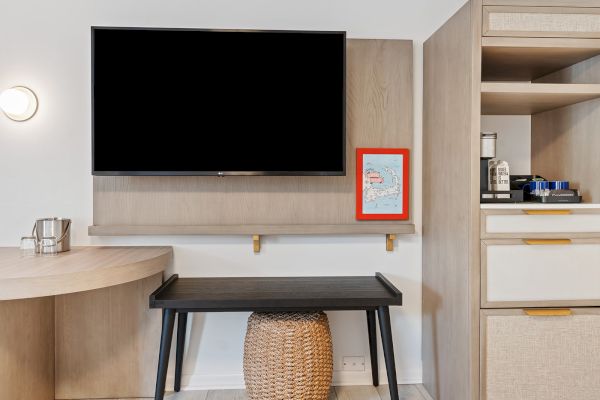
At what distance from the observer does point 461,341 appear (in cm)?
187

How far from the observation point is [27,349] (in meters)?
1.98

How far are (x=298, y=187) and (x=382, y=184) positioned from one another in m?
0.44

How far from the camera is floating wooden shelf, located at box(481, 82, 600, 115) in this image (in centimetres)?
181

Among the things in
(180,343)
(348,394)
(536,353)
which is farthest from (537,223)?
(180,343)

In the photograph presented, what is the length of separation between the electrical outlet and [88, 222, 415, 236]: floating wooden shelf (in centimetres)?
68

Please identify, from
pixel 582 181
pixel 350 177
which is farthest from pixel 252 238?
pixel 582 181

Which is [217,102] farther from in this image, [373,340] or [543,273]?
[543,273]

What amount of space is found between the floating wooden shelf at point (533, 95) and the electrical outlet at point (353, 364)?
144 cm

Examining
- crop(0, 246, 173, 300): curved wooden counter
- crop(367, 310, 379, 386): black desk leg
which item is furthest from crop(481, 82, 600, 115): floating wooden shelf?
crop(0, 246, 173, 300): curved wooden counter

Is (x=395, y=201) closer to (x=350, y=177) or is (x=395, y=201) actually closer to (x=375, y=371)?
(x=350, y=177)

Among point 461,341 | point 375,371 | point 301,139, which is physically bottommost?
point 375,371

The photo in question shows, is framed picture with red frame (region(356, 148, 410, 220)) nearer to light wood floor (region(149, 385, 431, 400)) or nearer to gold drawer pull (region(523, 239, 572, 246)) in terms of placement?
gold drawer pull (region(523, 239, 572, 246))

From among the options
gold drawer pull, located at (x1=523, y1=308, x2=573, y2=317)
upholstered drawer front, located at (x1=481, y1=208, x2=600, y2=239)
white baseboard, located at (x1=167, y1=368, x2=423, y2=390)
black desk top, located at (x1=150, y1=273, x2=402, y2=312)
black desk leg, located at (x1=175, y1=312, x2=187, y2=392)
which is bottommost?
white baseboard, located at (x1=167, y1=368, x2=423, y2=390)

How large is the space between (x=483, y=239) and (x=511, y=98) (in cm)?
65
